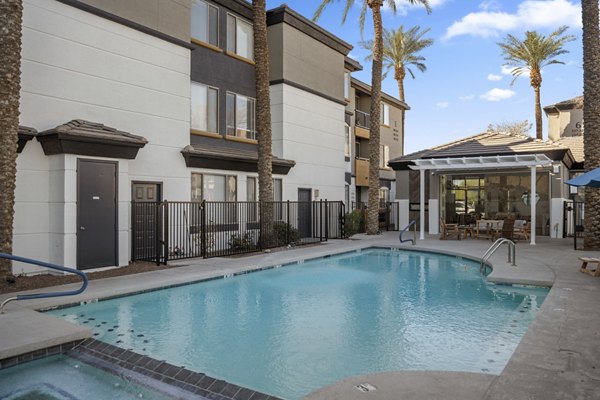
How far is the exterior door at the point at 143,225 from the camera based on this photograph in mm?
12289

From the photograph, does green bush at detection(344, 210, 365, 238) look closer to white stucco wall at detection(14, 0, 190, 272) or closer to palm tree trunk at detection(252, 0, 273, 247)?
palm tree trunk at detection(252, 0, 273, 247)

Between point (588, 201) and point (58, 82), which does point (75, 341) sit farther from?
point (588, 201)

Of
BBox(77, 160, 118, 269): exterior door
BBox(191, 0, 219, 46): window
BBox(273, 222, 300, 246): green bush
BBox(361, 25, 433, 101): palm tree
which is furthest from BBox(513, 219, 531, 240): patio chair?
BBox(361, 25, 433, 101): palm tree

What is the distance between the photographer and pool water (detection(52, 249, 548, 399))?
5.49 meters

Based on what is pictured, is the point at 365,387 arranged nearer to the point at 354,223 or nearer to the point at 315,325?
the point at 315,325

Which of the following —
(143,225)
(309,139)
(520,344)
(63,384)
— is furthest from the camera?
(309,139)

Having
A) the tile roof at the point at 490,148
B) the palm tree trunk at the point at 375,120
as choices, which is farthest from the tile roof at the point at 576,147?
the palm tree trunk at the point at 375,120

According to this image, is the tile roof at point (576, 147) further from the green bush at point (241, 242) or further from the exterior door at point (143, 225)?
the exterior door at point (143, 225)

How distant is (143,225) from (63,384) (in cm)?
786

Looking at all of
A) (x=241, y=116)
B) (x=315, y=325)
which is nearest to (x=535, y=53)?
(x=241, y=116)

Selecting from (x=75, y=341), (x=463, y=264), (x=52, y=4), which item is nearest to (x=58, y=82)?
(x=52, y=4)

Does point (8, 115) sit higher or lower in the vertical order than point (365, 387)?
higher

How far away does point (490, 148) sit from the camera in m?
20.4

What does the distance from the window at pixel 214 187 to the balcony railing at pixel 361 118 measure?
43.4ft
